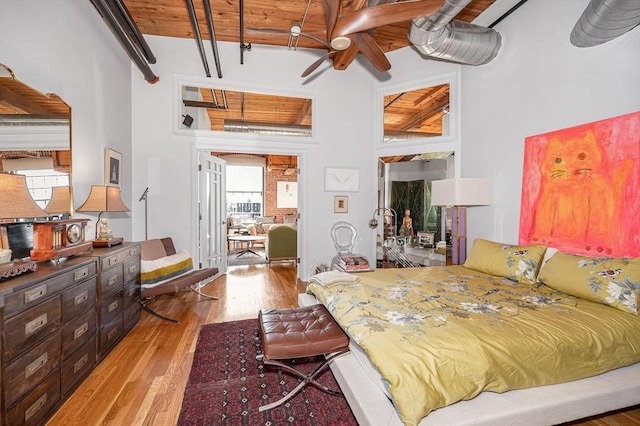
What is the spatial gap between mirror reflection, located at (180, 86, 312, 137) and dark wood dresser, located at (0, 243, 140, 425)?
284cm

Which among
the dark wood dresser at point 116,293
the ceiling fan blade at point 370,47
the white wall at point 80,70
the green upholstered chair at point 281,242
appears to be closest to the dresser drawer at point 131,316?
the dark wood dresser at point 116,293

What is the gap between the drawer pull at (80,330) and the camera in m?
1.92

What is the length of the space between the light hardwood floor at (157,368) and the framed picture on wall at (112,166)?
1.59m

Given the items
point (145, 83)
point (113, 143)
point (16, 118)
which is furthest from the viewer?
point (145, 83)

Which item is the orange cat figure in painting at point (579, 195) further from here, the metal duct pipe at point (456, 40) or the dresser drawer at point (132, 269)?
the dresser drawer at point (132, 269)

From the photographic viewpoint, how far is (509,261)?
275cm

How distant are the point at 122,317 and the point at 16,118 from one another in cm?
176

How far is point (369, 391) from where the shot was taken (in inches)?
60.2

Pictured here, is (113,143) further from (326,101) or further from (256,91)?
(326,101)

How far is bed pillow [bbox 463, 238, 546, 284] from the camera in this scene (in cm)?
261

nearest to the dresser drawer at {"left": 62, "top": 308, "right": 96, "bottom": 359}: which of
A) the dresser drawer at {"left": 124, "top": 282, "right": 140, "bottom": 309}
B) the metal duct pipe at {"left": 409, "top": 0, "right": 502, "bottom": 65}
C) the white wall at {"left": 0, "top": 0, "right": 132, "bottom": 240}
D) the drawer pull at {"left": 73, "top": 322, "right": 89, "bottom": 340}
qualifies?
the drawer pull at {"left": 73, "top": 322, "right": 89, "bottom": 340}

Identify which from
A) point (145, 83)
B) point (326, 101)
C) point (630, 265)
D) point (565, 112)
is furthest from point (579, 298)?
point (145, 83)

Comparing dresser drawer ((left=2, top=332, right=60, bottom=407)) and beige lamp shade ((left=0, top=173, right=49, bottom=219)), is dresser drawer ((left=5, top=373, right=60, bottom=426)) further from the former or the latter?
beige lamp shade ((left=0, top=173, right=49, bottom=219))

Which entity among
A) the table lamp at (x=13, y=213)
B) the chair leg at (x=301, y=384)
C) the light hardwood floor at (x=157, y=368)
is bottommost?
the light hardwood floor at (x=157, y=368)
